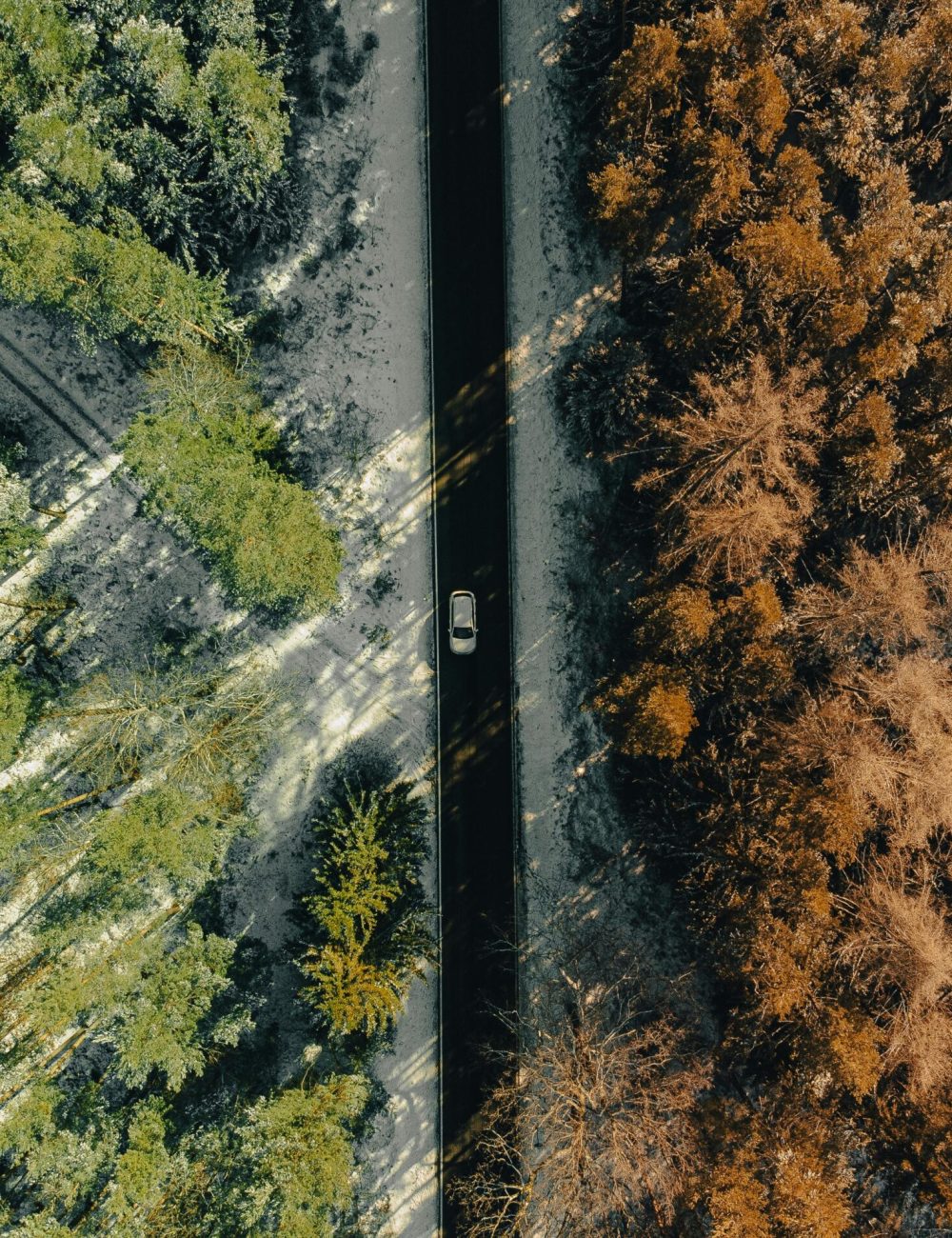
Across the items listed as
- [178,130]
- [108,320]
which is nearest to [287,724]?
[108,320]

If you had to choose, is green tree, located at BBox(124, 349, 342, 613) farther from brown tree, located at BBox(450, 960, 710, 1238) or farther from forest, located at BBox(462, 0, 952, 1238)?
brown tree, located at BBox(450, 960, 710, 1238)

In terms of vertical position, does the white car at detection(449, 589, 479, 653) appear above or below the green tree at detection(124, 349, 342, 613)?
below

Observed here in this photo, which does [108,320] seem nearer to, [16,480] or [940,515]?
[16,480]

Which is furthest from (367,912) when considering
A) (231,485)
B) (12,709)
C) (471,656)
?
(231,485)

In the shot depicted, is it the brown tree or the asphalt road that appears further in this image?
the asphalt road

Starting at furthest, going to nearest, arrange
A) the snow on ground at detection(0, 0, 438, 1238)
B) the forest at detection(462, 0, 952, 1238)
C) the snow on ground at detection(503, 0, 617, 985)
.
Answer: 1. the snow on ground at detection(0, 0, 438, 1238)
2. the snow on ground at detection(503, 0, 617, 985)
3. the forest at detection(462, 0, 952, 1238)

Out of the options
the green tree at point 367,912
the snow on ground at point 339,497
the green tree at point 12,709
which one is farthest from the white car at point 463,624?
the green tree at point 12,709

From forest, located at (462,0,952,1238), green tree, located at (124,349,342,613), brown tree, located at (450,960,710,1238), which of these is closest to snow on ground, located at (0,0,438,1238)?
green tree, located at (124,349,342,613)

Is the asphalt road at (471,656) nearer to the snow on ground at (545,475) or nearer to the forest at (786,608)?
the snow on ground at (545,475)
